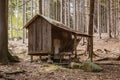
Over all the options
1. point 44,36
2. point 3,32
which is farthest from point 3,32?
point 44,36

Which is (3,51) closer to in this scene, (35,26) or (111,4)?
(35,26)

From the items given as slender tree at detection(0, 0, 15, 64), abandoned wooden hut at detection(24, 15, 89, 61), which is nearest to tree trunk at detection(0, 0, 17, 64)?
slender tree at detection(0, 0, 15, 64)

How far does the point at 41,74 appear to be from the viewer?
44.8ft

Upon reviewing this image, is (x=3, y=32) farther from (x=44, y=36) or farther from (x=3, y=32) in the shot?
(x=44, y=36)

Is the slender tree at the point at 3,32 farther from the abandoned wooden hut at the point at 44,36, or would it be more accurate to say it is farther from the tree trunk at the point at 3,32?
the abandoned wooden hut at the point at 44,36

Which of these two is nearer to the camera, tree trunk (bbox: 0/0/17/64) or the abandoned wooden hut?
tree trunk (bbox: 0/0/17/64)

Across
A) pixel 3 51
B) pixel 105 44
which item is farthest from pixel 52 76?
pixel 105 44

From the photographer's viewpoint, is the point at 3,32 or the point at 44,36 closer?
the point at 3,32

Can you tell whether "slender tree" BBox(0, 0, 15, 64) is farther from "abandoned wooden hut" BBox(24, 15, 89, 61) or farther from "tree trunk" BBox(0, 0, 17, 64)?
"abandoned wooden hut" BBox(24, 15, 89, 61)

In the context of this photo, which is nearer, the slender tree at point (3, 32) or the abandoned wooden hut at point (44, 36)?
the slender tree at point (3, 32)

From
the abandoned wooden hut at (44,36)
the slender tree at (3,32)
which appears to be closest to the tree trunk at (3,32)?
the slender tree at (3,32)

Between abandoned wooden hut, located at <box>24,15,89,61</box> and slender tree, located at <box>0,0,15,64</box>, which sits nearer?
slender tree, located at <box>0,0,15,64</box>

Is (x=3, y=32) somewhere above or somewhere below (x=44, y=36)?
above

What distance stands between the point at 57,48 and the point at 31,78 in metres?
8.49
